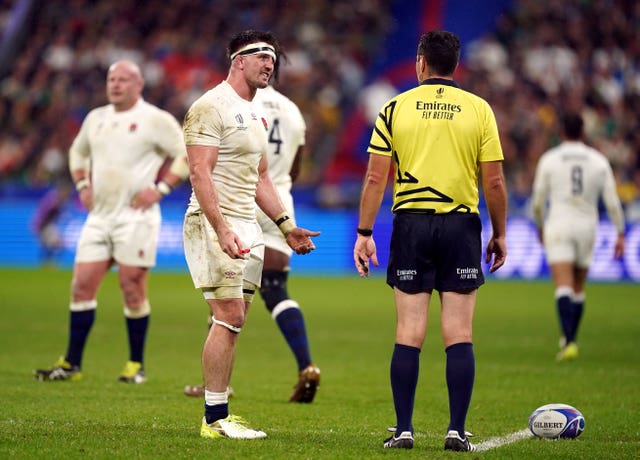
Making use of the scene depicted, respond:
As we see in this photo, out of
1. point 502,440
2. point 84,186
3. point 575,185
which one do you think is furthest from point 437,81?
point 575,185

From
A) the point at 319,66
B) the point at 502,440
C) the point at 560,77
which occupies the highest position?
the point at 319,66

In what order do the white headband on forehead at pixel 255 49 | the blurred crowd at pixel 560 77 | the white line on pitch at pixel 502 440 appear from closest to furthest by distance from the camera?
1. the white line on pitch at pixel 502 440
2. the white headband on forehead at pixel 255 49
3. the blurred crowd at pixel 560 77

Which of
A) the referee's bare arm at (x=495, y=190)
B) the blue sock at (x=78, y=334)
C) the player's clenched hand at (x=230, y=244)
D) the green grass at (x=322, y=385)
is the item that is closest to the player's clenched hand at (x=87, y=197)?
the blue sock at (x=78, y=334)

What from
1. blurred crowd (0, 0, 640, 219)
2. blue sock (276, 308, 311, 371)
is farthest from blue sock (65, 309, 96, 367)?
blurred crowd (0, 0, 640, 219)

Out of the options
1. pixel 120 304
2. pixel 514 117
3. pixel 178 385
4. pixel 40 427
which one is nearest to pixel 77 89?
pixel 514 117

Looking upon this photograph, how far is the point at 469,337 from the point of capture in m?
6.93

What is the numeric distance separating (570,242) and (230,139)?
686cm

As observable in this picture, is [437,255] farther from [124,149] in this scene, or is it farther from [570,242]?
[570,242]

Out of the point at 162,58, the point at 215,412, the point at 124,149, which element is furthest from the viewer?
the point at 162,58

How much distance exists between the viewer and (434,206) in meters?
6.93

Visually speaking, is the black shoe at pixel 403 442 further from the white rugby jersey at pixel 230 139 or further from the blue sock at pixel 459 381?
the white rugby jersey at pixel 230 139

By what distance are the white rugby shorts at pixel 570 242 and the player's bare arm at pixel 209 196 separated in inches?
272

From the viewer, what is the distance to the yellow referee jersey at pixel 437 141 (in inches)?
272

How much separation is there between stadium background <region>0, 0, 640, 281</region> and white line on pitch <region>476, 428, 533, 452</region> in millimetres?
15995
